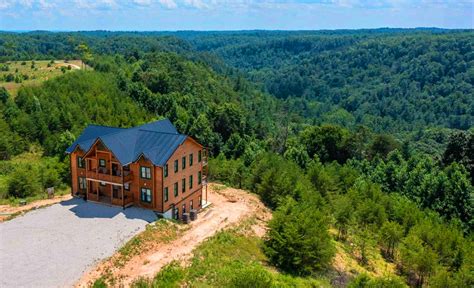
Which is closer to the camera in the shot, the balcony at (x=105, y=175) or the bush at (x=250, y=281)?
the bush at (x=250, y=281)

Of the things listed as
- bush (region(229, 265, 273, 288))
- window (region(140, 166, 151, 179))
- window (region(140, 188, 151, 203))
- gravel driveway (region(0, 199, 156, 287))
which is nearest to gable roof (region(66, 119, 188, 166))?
window (region(140, 166, 151, 179))

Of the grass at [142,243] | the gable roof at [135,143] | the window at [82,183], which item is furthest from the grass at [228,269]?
the window at [82,183]

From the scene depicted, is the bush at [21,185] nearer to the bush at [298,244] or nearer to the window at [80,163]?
the window at [80,163]

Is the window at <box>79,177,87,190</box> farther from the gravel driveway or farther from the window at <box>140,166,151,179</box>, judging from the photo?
the window at <box>140,166,151,179</box>

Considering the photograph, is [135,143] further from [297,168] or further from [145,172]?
[297,168]

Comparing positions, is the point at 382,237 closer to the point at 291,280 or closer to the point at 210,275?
the point at 291,280
